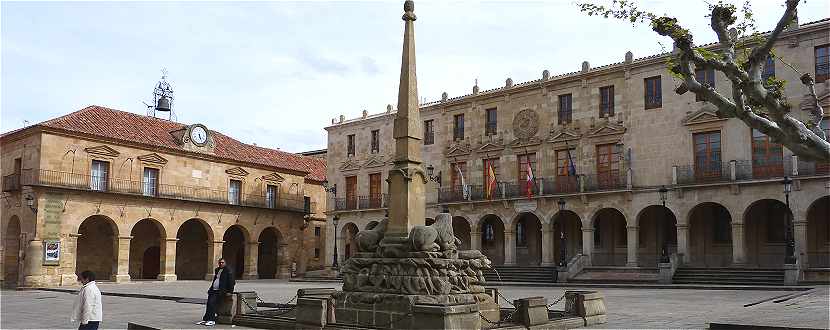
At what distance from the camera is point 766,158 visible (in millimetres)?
25406

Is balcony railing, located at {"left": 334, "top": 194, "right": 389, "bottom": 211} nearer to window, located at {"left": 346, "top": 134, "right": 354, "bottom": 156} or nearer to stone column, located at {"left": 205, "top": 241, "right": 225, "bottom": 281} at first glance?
window, located at {"left": 346, "top": 134, "right": 354, "bottom": 156}

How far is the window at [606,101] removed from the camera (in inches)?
1180

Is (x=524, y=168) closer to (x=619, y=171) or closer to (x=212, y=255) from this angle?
(x=619, y=171)

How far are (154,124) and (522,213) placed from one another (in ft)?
61.3

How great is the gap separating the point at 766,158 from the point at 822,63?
364 cm

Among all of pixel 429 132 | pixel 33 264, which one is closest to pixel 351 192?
pixel 429 132

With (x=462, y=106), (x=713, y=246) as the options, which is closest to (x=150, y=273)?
(x=462, y=106)

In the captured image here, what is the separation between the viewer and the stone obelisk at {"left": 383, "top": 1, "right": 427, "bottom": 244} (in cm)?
1138

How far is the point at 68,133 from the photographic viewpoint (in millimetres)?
30438

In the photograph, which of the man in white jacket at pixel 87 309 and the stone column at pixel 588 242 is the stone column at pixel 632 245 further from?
the man in white jacket at pixel 87 309

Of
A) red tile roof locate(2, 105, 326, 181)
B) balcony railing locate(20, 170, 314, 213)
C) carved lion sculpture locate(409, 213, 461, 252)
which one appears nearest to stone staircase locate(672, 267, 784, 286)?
carved lion sculpture locate(409, 213, 461, 252)

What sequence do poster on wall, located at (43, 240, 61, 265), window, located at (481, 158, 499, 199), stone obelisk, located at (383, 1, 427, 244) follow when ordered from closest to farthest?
stone obelisk, located at (383, 1, 427, 244) < poster on wall, located at (43, 240, 61, 265) < window, located at (481, 158, 499, 199)

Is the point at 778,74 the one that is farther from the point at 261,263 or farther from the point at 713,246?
the point at 261,263

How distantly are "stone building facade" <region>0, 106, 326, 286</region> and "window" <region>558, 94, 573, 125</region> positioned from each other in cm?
1673
